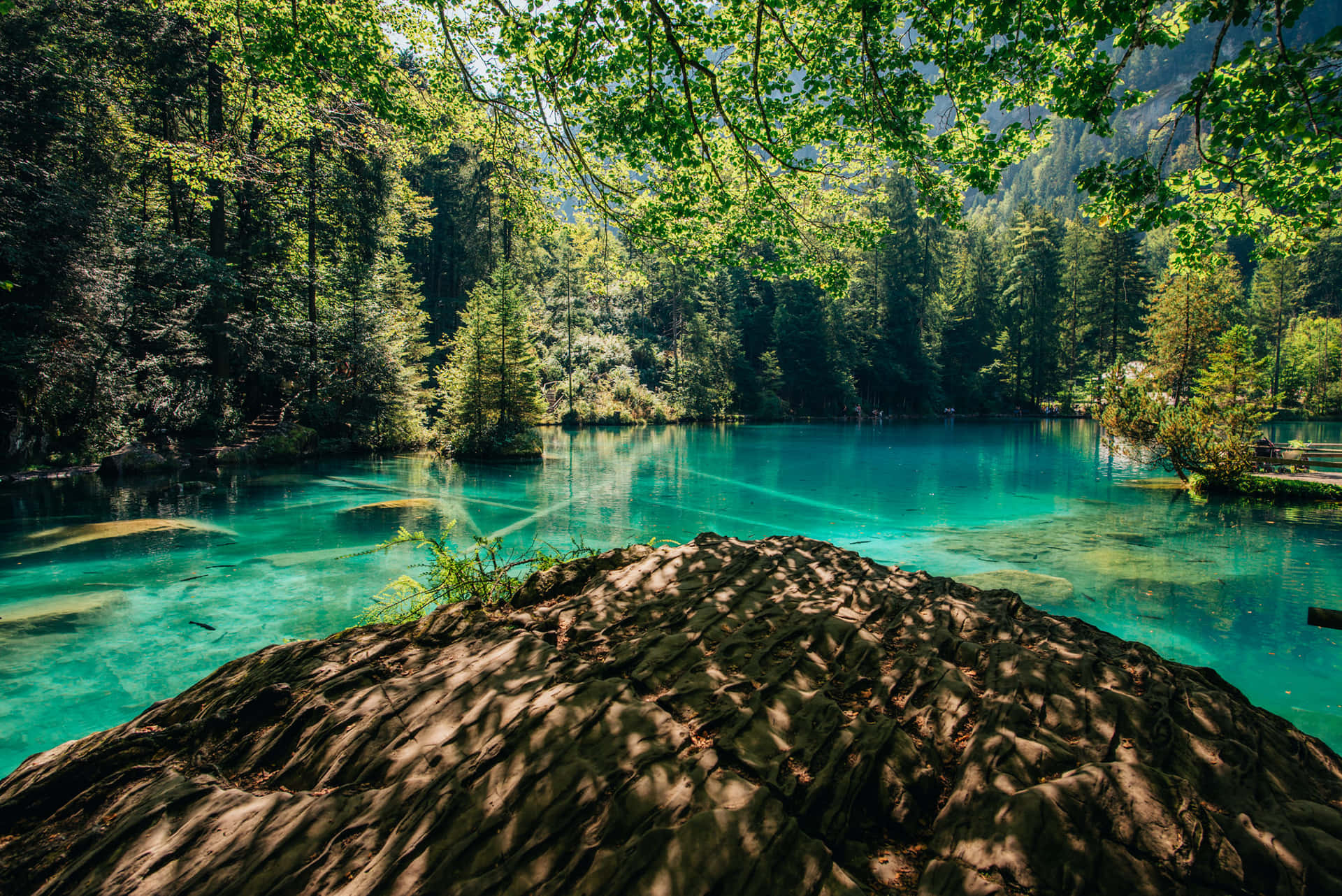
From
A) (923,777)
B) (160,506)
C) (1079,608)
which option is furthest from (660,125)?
(160,506)

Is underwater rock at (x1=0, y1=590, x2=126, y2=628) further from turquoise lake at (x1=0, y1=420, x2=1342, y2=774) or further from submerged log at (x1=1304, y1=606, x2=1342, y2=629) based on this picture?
submerged log at (x1=1304, y1=606, x2=1342, y2=629)

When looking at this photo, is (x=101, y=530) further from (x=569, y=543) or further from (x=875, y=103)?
(x=875, y=103)

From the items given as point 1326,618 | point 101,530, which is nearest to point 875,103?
point 1326,618

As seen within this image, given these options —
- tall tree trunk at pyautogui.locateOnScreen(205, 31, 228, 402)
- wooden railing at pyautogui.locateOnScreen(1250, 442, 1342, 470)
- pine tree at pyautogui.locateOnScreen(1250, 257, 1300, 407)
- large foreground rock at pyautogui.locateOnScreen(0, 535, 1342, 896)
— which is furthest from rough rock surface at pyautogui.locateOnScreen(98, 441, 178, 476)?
pine tree at pyautogui.locateOnScreen(1250, 257, 1300, 407)

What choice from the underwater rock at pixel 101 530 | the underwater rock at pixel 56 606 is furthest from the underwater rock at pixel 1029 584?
the underwater rock at pixel 101 530

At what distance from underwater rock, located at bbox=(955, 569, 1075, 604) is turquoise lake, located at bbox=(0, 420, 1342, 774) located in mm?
127

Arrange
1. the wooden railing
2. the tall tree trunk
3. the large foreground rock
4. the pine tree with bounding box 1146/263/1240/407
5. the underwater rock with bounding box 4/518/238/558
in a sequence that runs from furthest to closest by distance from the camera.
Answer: the pine tree with bounding box 1146/263/1240/407
the tall tree trunk
the wooden railing
the underwater rock with bounding box 4/518/238/558
the large foreground rock

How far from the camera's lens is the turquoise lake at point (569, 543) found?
246 inches

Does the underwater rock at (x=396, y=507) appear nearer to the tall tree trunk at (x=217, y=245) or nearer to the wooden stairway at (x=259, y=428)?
the wooden stairway at (x=259, y=428)

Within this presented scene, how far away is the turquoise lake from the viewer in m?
6.25

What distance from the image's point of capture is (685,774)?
217cm

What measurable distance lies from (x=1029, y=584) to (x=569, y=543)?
27.1 feet

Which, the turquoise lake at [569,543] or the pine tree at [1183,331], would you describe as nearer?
the turquoise lake at [569,543]

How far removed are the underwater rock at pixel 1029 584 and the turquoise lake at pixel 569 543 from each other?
0.13 m
